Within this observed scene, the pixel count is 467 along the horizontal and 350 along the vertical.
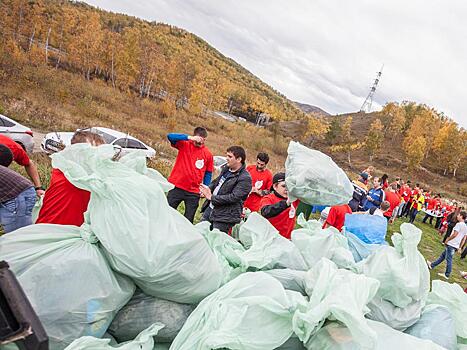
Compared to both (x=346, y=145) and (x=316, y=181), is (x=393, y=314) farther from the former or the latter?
(x=346, y=145)

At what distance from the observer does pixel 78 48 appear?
1152 inches

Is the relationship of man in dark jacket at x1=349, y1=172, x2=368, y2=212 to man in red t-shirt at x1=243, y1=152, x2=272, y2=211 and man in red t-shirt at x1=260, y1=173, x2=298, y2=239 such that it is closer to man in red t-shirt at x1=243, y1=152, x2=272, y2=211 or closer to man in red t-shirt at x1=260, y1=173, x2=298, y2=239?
man in red t-shirt at x1=243, y1=152, x2=272, y2=211

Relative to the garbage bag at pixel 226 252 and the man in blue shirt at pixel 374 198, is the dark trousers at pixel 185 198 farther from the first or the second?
the man in blue shirt at pixel 374 198

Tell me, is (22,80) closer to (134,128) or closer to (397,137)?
(134,128)

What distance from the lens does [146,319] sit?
1.66 metres

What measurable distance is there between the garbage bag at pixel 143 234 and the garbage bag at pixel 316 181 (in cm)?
126

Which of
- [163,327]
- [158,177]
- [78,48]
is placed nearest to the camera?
[163,327]

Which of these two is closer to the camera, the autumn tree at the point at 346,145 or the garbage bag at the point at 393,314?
the garbage bag at the point at 393,314

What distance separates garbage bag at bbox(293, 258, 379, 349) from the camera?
4.65 feet

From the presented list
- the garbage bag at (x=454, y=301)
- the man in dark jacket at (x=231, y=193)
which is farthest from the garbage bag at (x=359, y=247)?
the man in dark jacket at (x=231, y=193)

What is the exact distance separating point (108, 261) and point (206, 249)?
470mm

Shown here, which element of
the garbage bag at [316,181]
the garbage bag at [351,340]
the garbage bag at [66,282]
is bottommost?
the garbage bag at [66,282]

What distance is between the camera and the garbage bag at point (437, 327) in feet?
6.44

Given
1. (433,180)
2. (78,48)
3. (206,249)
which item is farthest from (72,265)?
(433,180)
